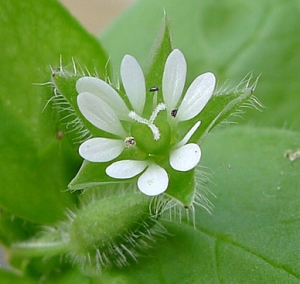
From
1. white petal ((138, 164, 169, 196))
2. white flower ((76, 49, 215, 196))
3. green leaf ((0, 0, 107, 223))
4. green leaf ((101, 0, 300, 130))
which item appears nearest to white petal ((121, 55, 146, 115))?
white flower ((76, 49, 215, 196))

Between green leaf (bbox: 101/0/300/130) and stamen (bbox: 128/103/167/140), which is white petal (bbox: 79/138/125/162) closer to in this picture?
stamen (bbox: 128/103/167/140)

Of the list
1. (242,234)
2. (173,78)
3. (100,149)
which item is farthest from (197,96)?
(242,234)

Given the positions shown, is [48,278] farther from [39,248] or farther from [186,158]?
[186,158]

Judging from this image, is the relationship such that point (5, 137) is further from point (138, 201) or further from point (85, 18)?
point (85, 18)

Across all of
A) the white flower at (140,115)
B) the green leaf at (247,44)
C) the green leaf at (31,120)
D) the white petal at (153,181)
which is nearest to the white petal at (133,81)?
the white flower at (140,115)

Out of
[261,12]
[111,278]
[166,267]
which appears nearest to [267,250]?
[166,267]
